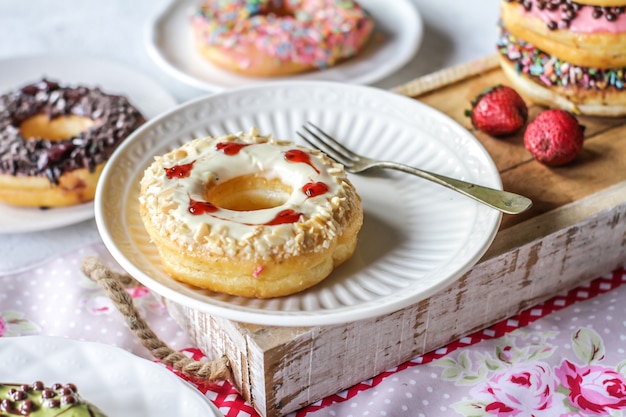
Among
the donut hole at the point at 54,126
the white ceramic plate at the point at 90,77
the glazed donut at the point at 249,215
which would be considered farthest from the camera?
the white ceramic plate at the point at 90,77

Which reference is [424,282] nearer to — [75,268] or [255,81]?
[75,268]

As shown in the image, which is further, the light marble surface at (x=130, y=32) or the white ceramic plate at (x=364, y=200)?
the light marble surface at (x=130, y=32)

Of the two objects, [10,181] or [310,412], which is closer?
[310,412]

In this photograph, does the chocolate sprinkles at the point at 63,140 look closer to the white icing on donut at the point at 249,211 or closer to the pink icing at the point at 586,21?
the white icing on donut at the point at 249,211

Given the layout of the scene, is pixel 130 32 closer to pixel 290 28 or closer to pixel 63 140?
pixel 290 28

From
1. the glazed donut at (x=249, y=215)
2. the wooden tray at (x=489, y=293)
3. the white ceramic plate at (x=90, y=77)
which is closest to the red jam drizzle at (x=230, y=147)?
the glazed donut at (x=249, y=215)

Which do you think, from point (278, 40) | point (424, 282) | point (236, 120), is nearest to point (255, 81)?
point (278, 40)
